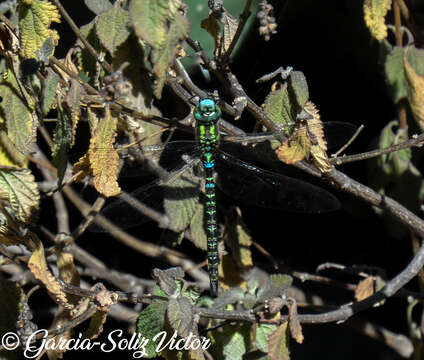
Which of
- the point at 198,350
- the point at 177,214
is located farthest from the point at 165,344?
the point at 177,214

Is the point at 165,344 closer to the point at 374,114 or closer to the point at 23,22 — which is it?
the point at 23,22

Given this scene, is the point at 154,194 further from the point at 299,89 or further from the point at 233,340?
the point at 299,89

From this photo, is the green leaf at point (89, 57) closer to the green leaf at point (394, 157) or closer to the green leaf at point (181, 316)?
the green leaf at point (181, 316)

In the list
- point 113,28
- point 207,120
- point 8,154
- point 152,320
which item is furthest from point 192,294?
point 113,28

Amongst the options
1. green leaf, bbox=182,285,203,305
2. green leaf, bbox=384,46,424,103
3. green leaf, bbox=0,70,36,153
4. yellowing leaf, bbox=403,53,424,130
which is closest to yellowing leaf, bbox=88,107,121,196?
green leaf, bbox=0,70,36,153

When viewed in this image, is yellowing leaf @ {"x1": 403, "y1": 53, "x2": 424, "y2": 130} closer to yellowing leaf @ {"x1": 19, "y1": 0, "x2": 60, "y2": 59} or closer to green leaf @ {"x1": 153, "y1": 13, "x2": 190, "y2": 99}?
green leaf @ {"x1": 153, "y1": 13, "x2": 190, "y2": 99}

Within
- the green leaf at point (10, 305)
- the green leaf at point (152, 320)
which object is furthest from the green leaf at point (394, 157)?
the green leaf at point (10, 305)

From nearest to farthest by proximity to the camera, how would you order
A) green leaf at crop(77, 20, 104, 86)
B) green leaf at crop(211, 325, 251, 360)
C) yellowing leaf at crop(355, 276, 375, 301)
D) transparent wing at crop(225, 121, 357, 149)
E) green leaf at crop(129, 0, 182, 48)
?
1. green leaf at crop(129, 0, 182, 48)
2. green leaf at crop(77, 20, 104, 86)
3. transparent wing at crop(225, 121, 357, 149)
4. green leaf at crop(211, 325, 251, 360)
5. yellowing leaf at crop(355, 276, 375, 301)
